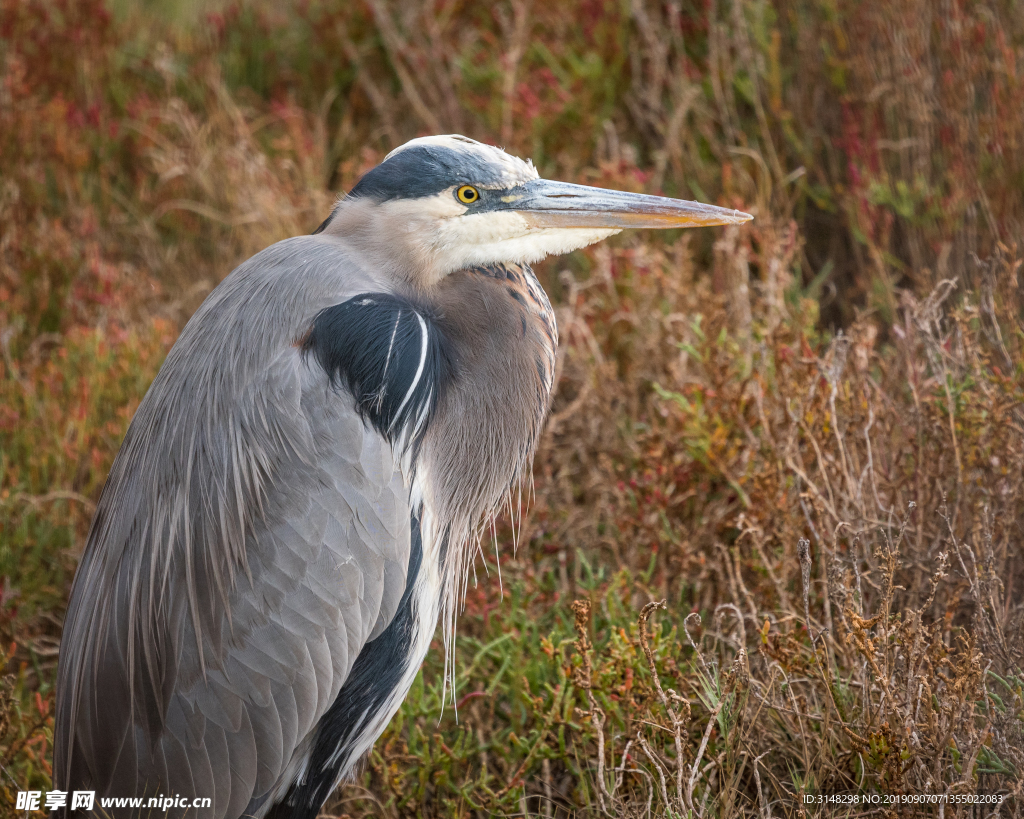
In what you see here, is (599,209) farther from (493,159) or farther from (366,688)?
(366,688)

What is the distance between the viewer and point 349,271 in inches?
81.8

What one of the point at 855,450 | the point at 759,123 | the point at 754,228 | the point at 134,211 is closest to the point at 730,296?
the point at 754,228

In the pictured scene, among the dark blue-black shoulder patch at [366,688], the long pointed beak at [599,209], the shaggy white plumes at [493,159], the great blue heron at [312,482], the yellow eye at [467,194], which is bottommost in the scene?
the dark blue-black shoulder patch at [366,688]

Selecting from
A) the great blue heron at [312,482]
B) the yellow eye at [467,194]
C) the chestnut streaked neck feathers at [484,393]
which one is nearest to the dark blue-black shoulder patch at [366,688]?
the great blue heron at [312,482]

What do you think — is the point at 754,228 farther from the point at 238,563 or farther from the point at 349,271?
the point at 238,563

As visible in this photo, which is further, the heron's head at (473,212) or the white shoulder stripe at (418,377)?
the heron's head at (473,212)

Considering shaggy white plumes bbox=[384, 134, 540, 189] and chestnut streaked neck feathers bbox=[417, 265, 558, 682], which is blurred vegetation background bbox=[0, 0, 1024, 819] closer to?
chestnut streaked neck feathers bbox=[417, 265, 558, 682]

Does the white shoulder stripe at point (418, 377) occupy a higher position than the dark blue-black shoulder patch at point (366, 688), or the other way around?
the white shoulder stripe at point (418, 377)

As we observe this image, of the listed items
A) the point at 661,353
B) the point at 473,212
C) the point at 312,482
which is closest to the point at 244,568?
the point at 312,482

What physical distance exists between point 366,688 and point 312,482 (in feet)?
1.70

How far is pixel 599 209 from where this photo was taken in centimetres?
219

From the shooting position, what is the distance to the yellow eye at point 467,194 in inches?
84.0

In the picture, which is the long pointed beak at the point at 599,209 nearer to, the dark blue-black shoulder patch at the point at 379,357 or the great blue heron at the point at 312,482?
the great blue heron at the point at 312,482

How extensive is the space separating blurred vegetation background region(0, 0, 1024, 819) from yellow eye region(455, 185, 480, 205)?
928 mm
